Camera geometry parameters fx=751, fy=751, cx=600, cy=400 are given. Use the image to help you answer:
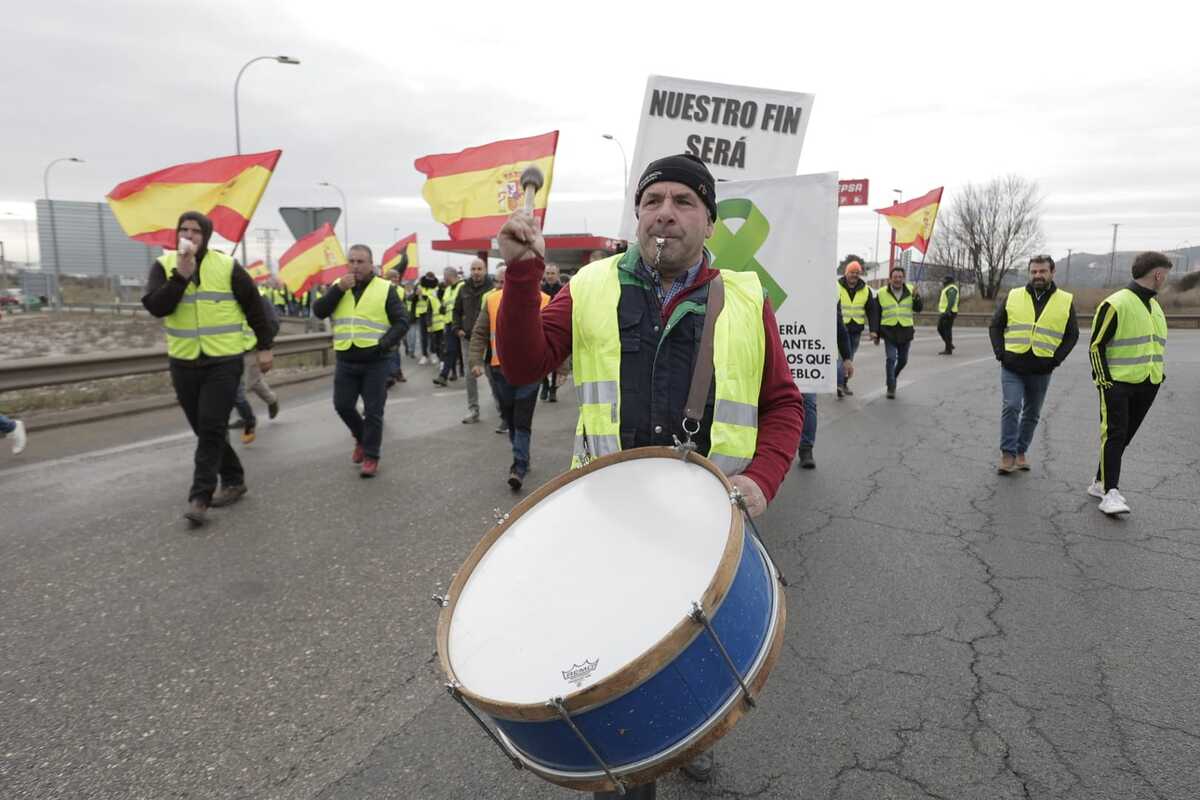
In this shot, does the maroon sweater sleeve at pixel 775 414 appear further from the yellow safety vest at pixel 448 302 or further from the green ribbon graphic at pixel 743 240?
the yellow safety vest at pixel 448 302

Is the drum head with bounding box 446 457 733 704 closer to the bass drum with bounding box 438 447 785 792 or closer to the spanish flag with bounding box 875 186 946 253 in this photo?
the bass drum with bounding box 438 447 785 792

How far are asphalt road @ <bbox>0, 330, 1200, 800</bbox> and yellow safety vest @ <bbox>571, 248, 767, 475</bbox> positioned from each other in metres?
1.19

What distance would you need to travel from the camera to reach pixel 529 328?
2125 mm

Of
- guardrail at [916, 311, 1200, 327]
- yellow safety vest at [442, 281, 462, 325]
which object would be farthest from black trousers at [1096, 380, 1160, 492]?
guardrail at [916, 311, 1200, 327]

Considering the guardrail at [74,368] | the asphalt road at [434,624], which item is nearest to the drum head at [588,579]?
the asphalt road at [434,624]

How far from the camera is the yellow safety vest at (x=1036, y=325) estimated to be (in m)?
6.38

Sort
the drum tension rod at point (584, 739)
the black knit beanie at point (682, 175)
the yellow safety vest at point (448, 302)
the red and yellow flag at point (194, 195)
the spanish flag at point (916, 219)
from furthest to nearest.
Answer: the spanish flag at point (916, 219), the yellow safety vest at point (448, 302), the red and yellow flag at point (194, 195), the black knit beanie at point (682, 175), the drum tension rod at point (584, 739)

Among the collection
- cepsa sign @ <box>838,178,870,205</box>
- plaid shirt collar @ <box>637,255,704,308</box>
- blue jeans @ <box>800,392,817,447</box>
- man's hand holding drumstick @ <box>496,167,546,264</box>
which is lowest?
blue jeans @ <box>800,392,817,447</box>

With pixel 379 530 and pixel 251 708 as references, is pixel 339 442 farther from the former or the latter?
pixel 251 708

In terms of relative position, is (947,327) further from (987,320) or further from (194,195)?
(987,320)

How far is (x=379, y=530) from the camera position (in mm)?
5086

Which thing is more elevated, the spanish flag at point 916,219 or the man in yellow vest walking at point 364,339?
the spanish flag at point 916,219

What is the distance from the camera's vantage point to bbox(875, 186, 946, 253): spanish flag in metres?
16.4

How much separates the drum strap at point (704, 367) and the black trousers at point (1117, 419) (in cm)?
466
